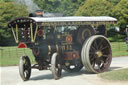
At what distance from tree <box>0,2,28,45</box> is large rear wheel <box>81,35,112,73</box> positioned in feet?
136

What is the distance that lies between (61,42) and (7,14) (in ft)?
146

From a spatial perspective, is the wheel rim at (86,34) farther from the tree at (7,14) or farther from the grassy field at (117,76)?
the tree at (7,14)

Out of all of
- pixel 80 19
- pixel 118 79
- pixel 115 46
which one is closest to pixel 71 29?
pixel 80 19

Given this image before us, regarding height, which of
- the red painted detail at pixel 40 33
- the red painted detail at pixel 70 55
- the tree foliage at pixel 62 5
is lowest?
the tree foliage at pixel 62 5

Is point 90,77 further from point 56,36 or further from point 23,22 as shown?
point 23,22

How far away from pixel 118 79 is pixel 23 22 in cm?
444

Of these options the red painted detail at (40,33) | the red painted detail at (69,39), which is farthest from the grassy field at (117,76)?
the red painted detail at (40,33)

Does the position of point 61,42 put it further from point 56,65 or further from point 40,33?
point 56,65

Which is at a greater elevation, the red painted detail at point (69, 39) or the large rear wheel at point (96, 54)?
the red painted detail at point (69, 39)

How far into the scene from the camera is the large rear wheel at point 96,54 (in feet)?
46.4

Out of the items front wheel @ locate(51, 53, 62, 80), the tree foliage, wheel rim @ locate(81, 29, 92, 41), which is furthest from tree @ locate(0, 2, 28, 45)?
front wheel @ locate(51, 53, 62, 80)

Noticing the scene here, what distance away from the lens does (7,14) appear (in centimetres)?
5734

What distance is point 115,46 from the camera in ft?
116

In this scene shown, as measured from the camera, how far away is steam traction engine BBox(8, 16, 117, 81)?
13461mm
